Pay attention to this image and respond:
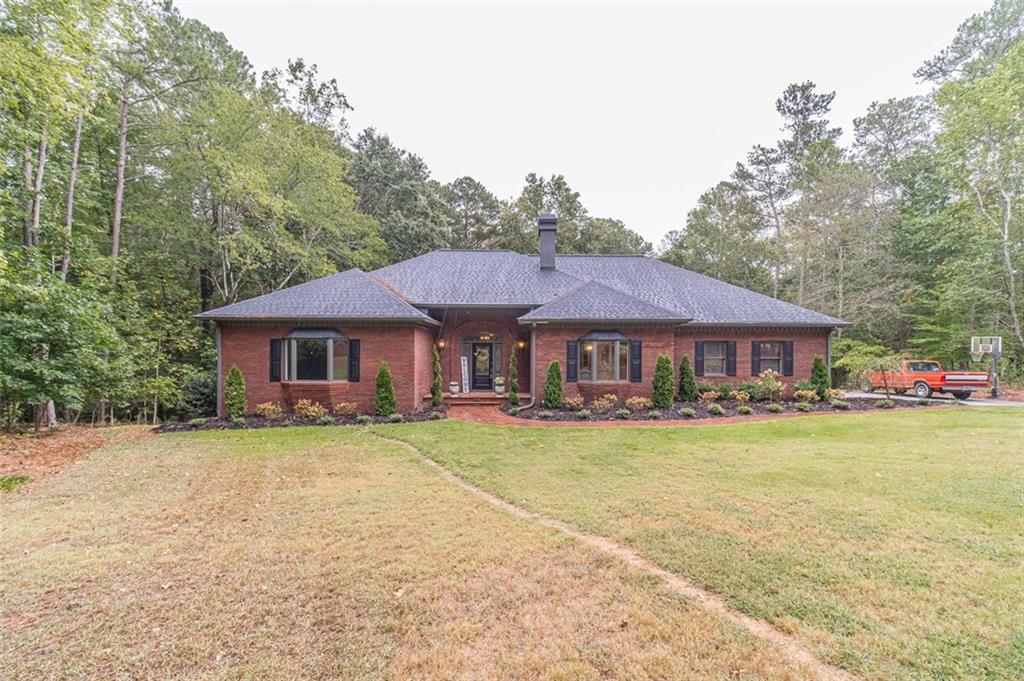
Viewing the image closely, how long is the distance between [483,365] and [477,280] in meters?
3.38

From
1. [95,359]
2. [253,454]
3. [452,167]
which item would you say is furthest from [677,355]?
[452,167]

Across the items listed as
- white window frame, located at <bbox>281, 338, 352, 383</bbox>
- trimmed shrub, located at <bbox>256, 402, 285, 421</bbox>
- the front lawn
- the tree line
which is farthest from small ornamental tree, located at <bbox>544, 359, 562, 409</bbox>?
the tree line

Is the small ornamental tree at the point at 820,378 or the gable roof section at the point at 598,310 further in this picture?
the small ornamental tree at the point at 820,378

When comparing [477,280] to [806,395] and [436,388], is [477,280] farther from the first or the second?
[806,395]

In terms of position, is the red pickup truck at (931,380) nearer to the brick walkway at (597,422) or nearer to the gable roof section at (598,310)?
the brick walkway at (597,422)

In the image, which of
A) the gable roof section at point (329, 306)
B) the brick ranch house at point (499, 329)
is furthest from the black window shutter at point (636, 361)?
the gable roof section at point (329, 306)

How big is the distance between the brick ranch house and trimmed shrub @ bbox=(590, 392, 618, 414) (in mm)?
255

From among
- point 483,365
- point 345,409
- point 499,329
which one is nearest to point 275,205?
point 345,409

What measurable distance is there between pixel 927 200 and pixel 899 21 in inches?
384

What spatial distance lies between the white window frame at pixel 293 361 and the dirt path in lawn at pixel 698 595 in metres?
8.53

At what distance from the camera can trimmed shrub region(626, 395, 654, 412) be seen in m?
12.9

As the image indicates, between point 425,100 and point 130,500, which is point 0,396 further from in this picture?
point 425,100

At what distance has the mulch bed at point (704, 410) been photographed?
11945 mm

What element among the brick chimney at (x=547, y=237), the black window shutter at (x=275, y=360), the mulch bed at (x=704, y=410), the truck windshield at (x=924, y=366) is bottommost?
the mulch bed at (x=704, y=410)
